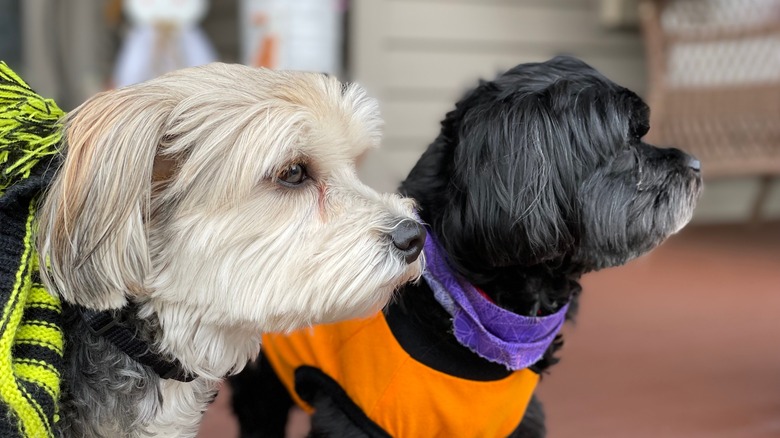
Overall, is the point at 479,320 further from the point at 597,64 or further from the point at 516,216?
the point at 597,64

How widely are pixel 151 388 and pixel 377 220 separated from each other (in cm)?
57

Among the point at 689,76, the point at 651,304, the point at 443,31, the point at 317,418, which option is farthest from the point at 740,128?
the point at 317,418

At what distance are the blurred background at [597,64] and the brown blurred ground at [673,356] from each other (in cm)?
1

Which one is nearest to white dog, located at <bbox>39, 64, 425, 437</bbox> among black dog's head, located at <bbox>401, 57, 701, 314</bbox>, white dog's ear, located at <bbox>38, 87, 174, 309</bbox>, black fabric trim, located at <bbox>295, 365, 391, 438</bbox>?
white dog's ear, located at <bbox>38, 87, 174, 309</bbox>

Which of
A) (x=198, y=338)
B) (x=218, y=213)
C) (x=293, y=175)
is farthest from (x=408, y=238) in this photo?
(x=198, y=338)

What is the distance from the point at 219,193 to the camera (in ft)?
4.76

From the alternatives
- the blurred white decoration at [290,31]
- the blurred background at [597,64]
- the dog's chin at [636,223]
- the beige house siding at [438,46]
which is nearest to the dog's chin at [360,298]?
the dog's chin at [636,223]

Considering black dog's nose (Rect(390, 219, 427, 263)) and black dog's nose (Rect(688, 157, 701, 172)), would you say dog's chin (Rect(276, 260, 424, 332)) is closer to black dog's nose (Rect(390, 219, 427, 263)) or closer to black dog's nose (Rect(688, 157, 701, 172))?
black dog's nose (Rect(390, 219, 427, 263))

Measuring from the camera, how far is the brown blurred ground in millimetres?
2818

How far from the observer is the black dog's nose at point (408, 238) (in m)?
1.53

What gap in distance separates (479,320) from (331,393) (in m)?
0.41

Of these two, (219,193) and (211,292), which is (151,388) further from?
(219,193)

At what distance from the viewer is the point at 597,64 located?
227 inches

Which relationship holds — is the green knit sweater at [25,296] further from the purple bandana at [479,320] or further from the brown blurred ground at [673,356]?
the brown blurred ground at [673,356]
